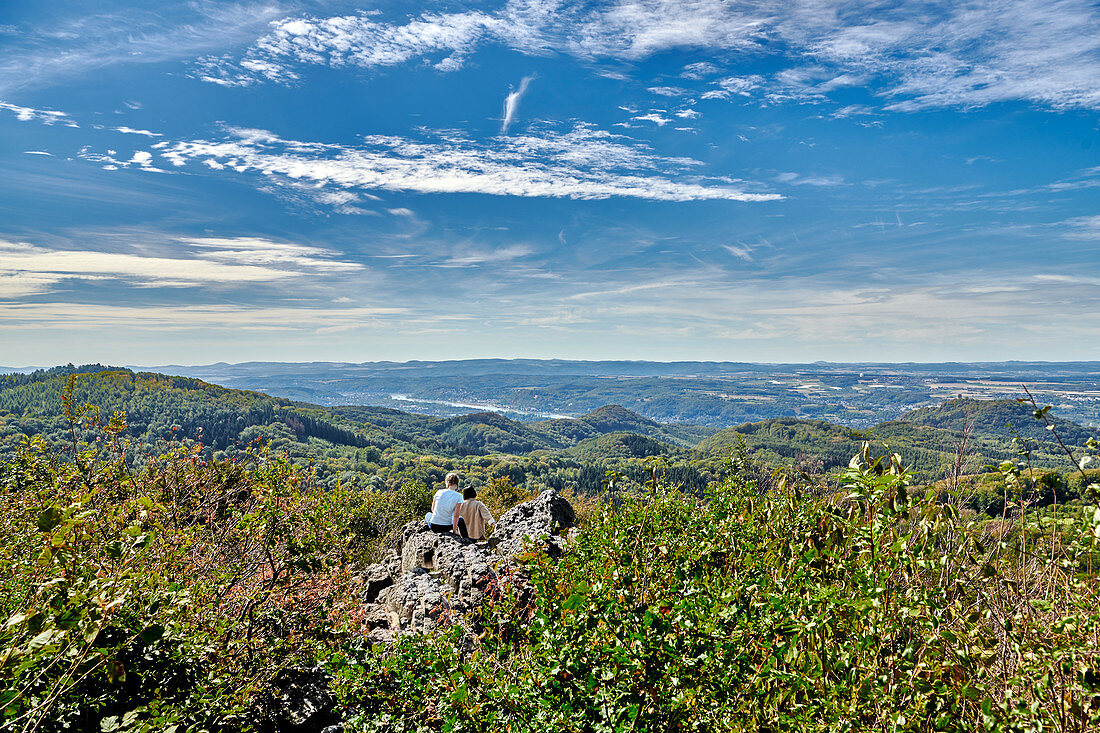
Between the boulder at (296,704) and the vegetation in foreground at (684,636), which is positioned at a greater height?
the vegetation in foreground at (684,636)

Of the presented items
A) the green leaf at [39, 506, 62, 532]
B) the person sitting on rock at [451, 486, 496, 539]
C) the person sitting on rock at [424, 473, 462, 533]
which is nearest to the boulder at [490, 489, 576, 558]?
the person sitting on rock at [451, 486, 496, 539]

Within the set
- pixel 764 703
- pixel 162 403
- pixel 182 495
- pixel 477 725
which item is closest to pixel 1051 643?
pixel 764 703

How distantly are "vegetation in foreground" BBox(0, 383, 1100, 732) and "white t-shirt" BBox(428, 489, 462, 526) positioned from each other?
4.75 m

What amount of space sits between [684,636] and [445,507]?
713 cm

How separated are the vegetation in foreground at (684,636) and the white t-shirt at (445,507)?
15.6ft

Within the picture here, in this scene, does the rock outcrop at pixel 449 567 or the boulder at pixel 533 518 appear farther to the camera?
the boulder at pixel 533 518

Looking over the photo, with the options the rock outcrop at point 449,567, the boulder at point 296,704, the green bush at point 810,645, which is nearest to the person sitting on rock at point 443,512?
the rock outcrop at point 449,567

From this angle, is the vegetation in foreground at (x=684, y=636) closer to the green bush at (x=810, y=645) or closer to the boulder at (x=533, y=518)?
the green bush at (x=810, y=645)

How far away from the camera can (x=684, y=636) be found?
9.68ft

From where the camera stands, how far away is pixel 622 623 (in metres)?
2.99

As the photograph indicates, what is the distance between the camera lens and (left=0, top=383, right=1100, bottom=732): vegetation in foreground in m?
2.16

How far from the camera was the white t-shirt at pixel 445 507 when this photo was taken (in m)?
9.41

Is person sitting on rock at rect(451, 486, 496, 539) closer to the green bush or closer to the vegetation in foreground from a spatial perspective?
the vegetation in foreground

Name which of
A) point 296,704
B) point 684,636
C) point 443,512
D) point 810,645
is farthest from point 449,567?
point 810,645
